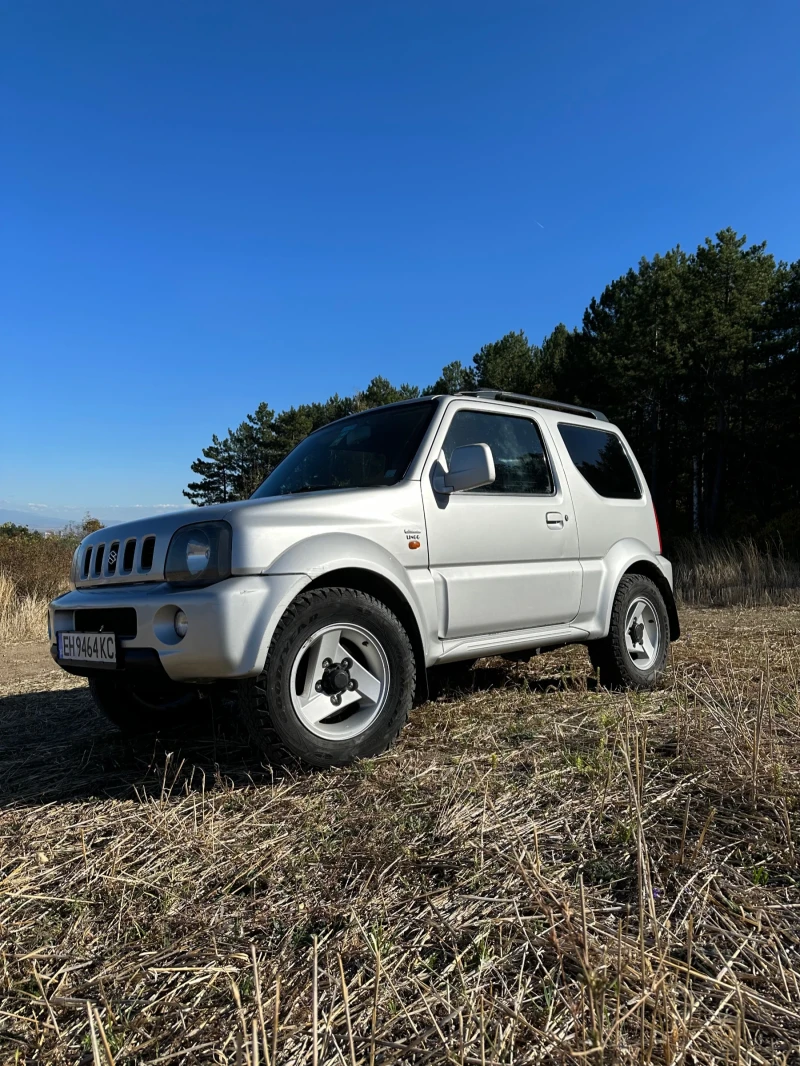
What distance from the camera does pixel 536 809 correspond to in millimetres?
2256

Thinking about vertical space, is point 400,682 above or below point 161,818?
above

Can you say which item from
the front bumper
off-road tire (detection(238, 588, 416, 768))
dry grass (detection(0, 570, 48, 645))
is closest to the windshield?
off-road tire (detection(238, 588, 416, 768))

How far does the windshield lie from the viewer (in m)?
3.60

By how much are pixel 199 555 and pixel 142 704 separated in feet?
4.67

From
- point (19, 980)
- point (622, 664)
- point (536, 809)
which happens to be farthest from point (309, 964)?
point (622, 664)

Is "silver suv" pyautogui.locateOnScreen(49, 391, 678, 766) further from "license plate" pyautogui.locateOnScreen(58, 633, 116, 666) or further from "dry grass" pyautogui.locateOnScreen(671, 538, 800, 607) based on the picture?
"dry grass" pyautogui.locateOnScreen(671, 538, 800, 607)

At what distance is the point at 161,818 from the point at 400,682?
3.61ft

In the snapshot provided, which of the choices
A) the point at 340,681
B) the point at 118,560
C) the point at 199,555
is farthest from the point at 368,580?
the point at 118,560

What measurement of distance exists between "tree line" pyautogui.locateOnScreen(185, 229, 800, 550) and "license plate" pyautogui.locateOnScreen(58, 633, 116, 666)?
24.5m

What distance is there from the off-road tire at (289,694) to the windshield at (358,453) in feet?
2.60

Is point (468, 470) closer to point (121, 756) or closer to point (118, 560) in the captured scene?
point (118, 560)

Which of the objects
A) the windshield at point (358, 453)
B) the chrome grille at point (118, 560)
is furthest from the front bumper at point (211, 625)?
the windshield at point (358, 453)

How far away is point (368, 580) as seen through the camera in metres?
3.12

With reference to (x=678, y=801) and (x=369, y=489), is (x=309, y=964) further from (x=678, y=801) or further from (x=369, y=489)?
(x=369, y=489)
